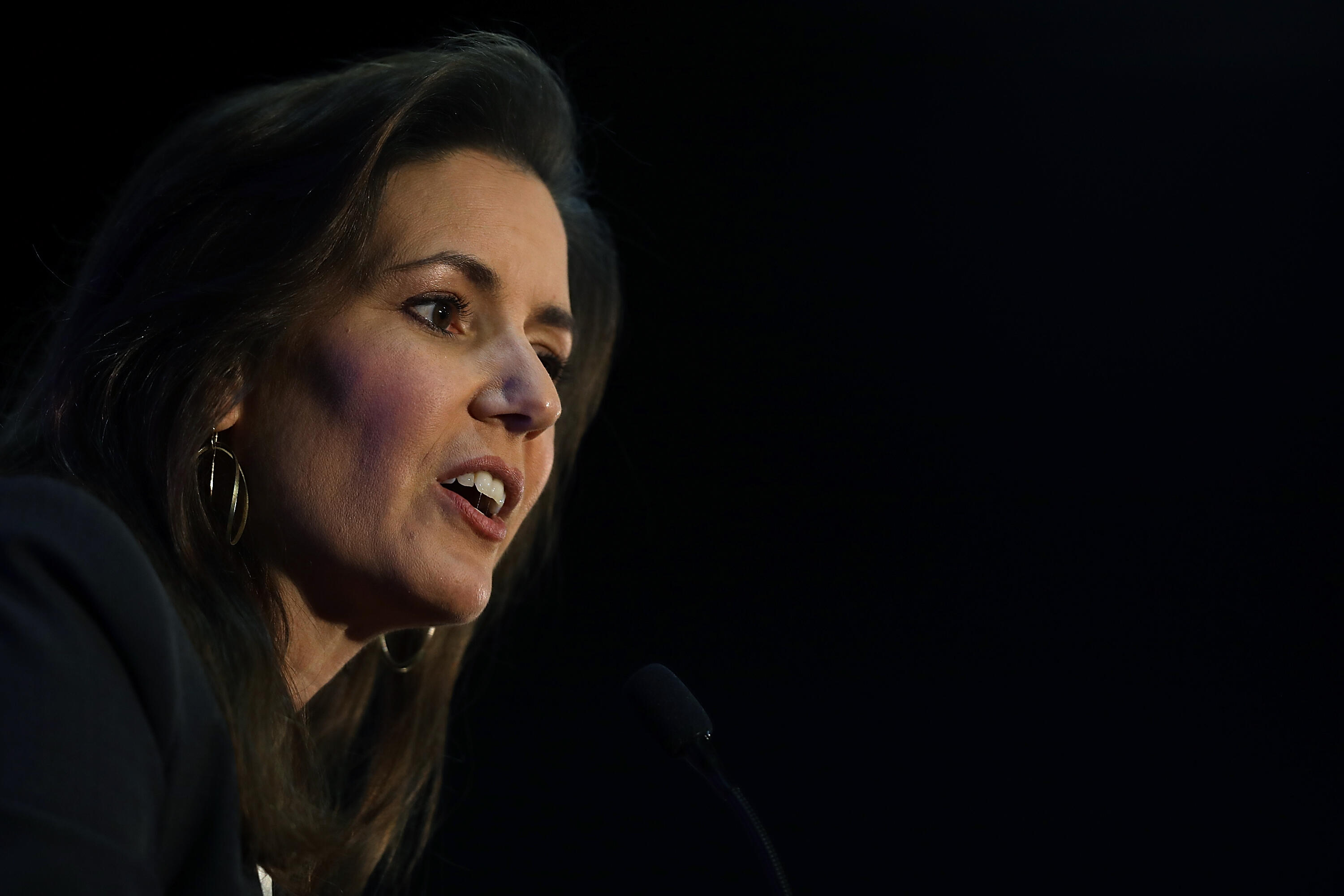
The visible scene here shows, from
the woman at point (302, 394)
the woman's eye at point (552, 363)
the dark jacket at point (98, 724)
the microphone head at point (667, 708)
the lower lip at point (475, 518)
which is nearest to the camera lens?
the dark jacket at point (98, 724)

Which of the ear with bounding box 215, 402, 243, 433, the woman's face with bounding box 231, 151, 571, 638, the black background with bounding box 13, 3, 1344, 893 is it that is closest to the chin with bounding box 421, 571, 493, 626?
the woman's face with bounding box 231, 151, 571, 638

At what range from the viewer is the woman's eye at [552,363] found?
1.70m

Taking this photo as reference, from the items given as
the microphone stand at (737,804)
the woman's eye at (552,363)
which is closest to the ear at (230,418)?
the woman's eye at (552,363)

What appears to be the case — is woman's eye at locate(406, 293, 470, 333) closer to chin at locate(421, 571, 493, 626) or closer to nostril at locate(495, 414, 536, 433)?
nostril at locate(495, 414, 536, 433)

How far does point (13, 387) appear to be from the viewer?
165 cm

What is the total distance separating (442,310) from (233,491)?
1.20 feet

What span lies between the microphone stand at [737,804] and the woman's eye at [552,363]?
25.3 inches

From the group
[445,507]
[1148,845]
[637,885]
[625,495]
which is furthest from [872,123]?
[637,885]

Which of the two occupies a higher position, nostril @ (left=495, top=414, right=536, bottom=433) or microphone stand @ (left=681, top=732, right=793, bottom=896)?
nostril @ (left=495, top=414, right=536, bottom=433)

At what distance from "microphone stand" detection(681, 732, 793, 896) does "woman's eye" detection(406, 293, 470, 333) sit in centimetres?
66

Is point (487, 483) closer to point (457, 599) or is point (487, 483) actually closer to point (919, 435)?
point (457, 599)

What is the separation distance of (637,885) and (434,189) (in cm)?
141

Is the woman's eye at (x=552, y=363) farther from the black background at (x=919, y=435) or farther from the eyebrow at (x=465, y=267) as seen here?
the black background at (x=919, y=435)

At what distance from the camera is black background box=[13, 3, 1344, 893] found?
193 centimetres
